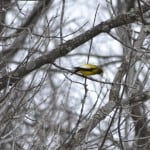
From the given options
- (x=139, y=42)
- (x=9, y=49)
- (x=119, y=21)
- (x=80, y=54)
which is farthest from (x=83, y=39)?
(x=80, y=54)

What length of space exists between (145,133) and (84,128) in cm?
209

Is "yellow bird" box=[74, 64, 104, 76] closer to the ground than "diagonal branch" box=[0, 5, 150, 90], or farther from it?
closer to the ground

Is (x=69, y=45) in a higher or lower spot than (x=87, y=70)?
higher

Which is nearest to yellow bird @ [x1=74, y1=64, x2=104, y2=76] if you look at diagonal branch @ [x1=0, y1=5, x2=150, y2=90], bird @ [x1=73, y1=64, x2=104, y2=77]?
bird @ [x1=73, y1=64, x2=104, y2=77]

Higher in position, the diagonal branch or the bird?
the diagonal branch

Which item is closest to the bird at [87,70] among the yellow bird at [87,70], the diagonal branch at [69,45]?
the yellow bird at [87,70]

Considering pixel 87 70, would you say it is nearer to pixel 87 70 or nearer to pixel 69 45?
pixel 87 70

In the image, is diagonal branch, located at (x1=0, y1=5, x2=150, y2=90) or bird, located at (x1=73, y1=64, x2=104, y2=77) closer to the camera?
diagonal branch, located at (x1=0, y1=5, x2=150, y2=90)

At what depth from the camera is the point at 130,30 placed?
7090 mm

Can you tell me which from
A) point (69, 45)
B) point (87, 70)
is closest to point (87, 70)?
point (87, 70)

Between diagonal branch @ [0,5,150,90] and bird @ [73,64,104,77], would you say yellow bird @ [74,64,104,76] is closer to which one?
bird @ [73,64,104,77]

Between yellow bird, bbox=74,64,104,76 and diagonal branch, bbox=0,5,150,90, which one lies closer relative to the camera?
diagonal branch, bbox=0,5,150,90

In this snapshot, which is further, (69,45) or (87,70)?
(87,70)

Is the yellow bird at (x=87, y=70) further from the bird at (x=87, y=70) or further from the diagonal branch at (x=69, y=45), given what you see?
the diagonal branch at (x=69, y=45)
